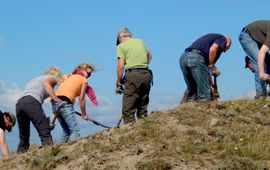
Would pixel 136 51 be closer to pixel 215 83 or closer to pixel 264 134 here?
pixel 215 83

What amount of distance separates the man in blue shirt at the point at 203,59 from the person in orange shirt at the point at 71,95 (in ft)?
6.20

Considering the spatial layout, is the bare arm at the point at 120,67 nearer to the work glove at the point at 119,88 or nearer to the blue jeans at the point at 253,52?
the work glove at the point at 119,88

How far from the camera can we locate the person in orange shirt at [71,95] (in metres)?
12.2

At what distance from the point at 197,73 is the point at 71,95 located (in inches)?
94.6

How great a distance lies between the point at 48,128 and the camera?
11.5 metres

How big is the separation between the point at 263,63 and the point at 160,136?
2350 millimetres

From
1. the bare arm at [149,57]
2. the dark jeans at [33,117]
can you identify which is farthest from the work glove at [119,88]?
the dark jeans at [33,117]

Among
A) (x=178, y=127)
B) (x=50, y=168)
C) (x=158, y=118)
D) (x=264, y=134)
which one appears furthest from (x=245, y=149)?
(x=50, y=168)

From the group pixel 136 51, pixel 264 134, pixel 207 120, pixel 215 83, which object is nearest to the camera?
pixel 264 134

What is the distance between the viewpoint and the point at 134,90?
11531 mm

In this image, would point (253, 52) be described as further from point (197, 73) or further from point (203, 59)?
point (197, 73)

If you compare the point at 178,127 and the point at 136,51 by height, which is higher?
the point at 136,51

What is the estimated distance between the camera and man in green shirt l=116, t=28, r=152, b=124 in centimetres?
1152

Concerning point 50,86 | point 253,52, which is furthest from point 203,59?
point 50,86
